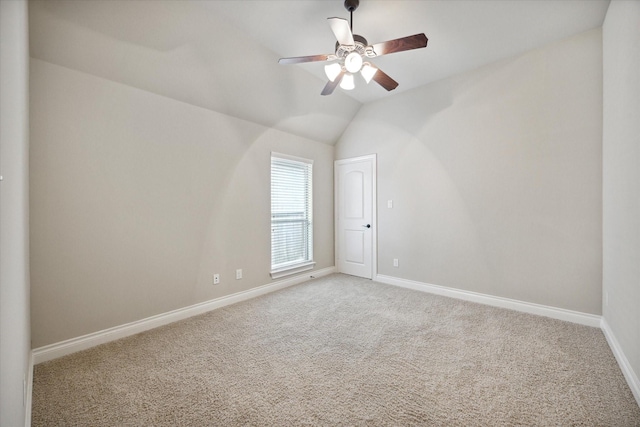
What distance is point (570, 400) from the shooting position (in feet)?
5.64

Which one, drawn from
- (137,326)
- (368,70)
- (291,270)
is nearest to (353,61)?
(368,70)

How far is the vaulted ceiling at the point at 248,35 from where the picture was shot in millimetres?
2174

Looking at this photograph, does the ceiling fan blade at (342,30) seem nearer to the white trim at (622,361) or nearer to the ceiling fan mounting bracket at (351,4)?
the ceiling fan mounting bracket at (351,4)

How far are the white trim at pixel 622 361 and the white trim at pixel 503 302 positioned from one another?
15cm

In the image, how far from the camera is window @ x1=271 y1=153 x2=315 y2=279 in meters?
4.11

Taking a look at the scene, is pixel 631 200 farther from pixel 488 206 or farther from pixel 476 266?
pixel 476 266

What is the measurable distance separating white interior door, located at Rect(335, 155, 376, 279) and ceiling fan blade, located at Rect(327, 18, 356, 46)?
2.41 m

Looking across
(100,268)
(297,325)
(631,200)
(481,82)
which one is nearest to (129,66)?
(100,268)

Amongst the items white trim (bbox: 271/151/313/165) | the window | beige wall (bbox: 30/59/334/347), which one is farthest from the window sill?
white trim (bbox: 271/151/313/165)

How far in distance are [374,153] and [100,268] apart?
12.4ft

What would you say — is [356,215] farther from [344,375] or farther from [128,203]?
Result: [128,203]

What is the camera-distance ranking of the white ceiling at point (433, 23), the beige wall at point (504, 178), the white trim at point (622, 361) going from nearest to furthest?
the white trim at point (622, 361)
the white ceiling at point (433, 23)
the beige wall at point (504, 178)

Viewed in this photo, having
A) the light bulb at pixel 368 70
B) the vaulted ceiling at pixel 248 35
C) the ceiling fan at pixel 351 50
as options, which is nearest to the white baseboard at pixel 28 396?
the vaulted ceiling at pixel 248 35

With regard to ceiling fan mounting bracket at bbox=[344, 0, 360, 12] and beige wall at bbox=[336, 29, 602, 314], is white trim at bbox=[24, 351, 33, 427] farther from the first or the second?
beige wall at bbox=[336, 29, 602, 314]
